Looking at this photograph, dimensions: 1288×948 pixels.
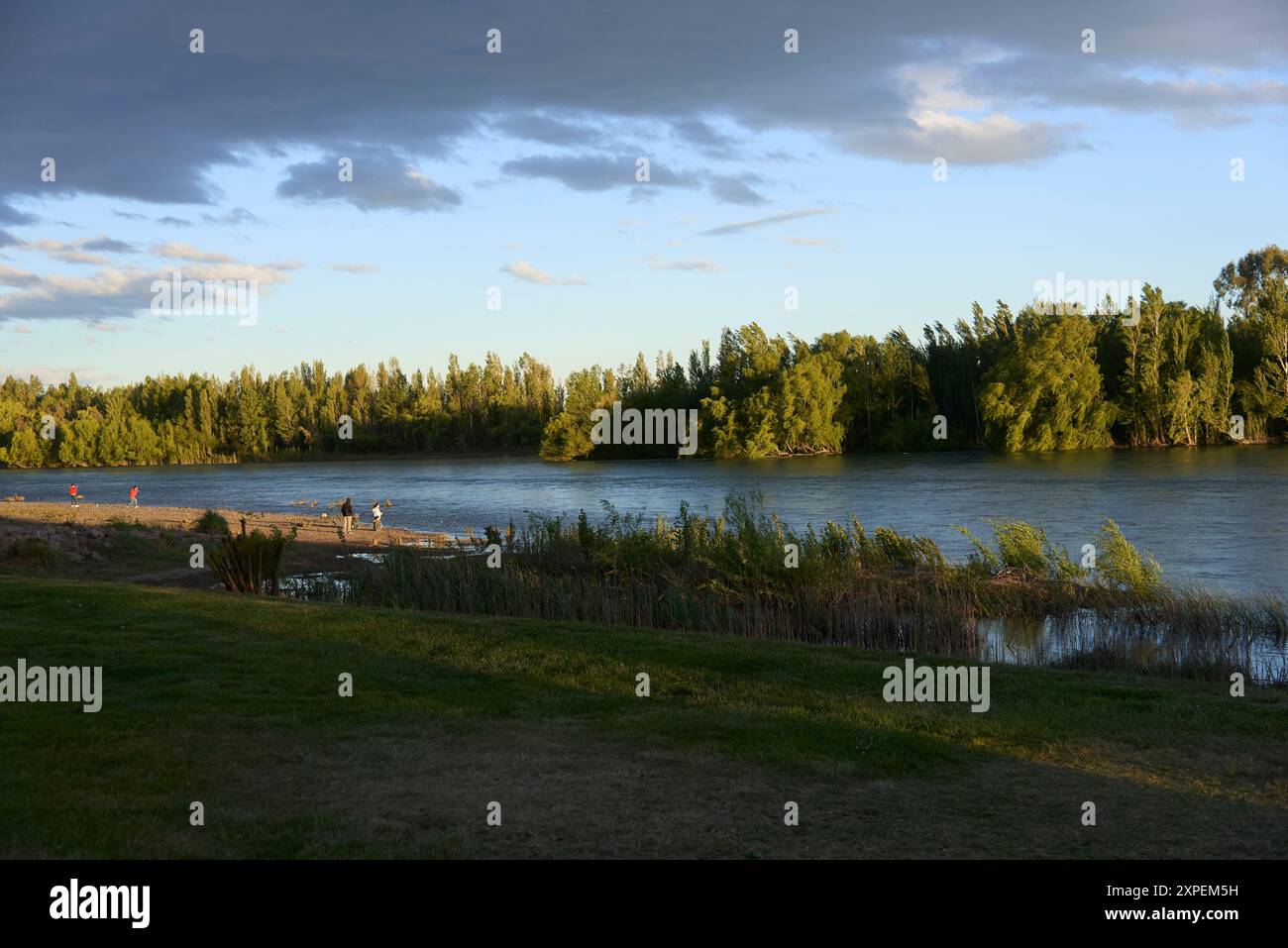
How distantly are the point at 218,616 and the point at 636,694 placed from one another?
745 cm

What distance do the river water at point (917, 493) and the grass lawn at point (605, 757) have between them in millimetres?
15260

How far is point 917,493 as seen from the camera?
182 feet

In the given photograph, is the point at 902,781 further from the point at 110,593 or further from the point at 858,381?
the point at 858,381

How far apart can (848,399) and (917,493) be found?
60273mm

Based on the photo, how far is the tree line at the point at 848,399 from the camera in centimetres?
9175

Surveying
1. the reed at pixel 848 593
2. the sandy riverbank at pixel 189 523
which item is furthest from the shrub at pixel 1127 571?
the sandy riverbank at pixel 189 523

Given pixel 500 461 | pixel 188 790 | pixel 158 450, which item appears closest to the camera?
pixel 188 790

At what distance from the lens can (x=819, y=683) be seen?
11867 mm

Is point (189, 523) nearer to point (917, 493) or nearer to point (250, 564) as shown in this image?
point (250, 564)

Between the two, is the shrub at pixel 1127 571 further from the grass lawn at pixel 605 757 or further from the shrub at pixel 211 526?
the shrub at pixel 211 526

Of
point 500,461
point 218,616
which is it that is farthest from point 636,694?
point 500,461

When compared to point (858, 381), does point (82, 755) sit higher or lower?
lower

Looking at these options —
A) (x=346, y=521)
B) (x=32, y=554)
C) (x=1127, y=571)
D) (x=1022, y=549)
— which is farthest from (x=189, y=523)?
(x=1127, y=571)

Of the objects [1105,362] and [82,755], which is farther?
[1105,362]
